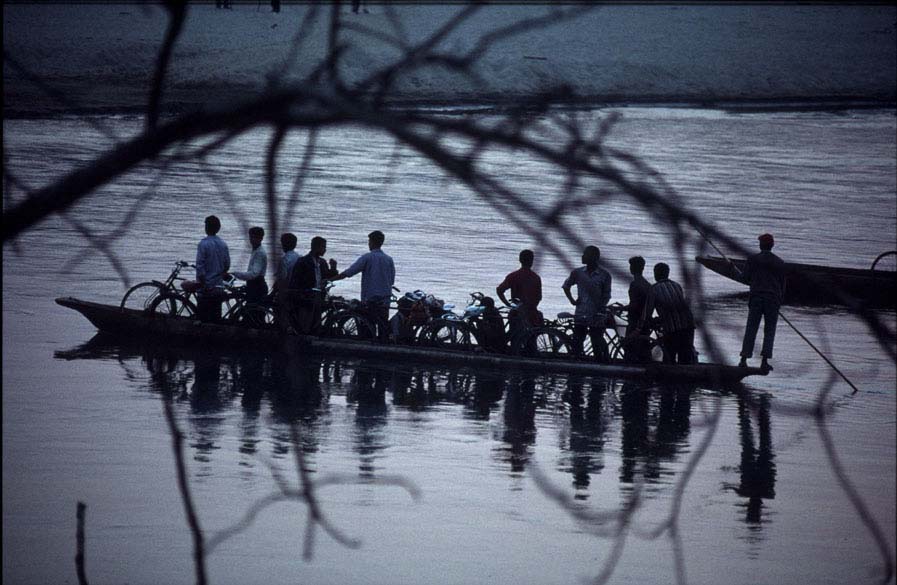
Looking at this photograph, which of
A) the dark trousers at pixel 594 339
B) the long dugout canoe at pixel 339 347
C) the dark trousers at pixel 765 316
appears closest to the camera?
the long dugout canoe at pixel 339 347

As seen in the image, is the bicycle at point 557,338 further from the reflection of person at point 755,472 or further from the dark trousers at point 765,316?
the reflection of person at point 755,472

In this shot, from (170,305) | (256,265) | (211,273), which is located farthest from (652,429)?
(170,305)

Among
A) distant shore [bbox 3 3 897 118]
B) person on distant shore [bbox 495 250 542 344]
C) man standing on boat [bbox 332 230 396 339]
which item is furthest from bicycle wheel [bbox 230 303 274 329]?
distant shore [bbox 3 3 897 118]

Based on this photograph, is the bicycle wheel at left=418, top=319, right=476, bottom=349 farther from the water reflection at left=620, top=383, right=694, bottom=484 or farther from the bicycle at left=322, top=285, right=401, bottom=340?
the water reflection at left=620, top=383, right=694, bottom=484

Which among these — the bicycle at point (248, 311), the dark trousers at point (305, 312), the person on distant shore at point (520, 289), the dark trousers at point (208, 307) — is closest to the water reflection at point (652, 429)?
the person on distant shore at point (520, 289)

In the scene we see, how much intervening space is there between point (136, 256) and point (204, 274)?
28.8 ft

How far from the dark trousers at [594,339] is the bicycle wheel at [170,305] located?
16.0ft

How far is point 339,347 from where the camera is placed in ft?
55.0

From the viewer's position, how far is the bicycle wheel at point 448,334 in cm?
1688

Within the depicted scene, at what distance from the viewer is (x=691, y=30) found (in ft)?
288

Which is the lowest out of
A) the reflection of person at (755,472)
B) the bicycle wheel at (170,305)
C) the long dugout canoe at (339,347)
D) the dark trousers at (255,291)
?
the reflection of person at (755,472)

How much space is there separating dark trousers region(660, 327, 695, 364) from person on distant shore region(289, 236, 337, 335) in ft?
13.8

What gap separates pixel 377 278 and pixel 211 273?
210 cm

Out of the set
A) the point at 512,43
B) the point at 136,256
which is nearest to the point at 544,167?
the point at 136,256
